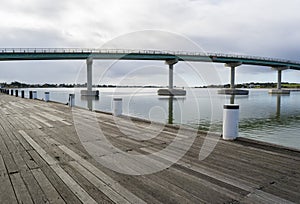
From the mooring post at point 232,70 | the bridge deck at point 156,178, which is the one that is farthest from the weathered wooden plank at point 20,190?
the mooring post at point 232,70

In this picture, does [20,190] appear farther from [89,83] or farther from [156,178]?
[89,83]

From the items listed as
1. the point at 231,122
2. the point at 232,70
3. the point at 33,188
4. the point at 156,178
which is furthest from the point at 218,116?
the point at 232,70

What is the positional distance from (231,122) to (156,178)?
10.1ft

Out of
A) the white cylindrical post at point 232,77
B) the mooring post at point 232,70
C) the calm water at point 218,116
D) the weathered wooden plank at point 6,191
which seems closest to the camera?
the weathered wooden plank at point 6,191

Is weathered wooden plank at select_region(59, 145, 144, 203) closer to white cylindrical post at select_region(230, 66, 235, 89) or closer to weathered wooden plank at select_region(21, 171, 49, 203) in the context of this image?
weathered wooden plank at select_region(21, 171, 49, 203)

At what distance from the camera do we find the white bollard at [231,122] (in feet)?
18.0

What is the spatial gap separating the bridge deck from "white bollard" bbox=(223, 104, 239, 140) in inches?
21.1

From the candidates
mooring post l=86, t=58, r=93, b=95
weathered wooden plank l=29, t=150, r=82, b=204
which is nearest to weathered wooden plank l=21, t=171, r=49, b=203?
weathered wooden plank l=29, t=150, r=82, b=204

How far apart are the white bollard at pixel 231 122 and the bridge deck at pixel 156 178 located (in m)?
0.53

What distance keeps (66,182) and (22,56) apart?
166 ft

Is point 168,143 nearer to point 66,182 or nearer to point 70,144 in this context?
point 70,144

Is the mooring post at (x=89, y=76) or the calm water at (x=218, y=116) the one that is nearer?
the calm water at (x=218, y=116)

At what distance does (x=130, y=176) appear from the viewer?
3340mm

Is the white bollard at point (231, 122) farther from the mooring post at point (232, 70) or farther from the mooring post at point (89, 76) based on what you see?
the mooring post at point (232, 70)
